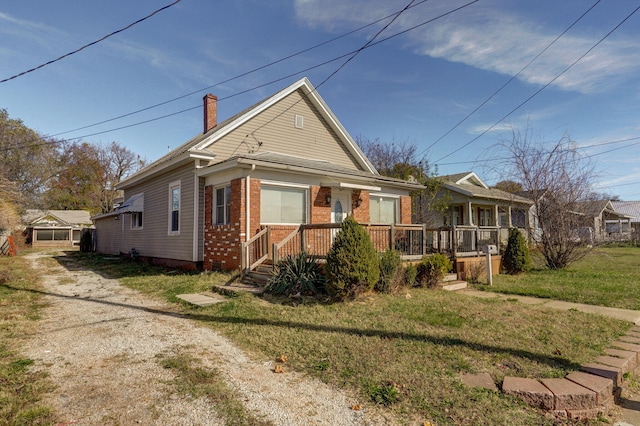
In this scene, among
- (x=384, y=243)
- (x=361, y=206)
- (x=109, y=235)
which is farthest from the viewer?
(x=109, y=235)

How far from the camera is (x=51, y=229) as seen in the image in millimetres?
36750

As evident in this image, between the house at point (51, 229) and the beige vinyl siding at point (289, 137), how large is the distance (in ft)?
103

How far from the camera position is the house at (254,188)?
10.4m

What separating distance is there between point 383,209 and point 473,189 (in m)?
10.5

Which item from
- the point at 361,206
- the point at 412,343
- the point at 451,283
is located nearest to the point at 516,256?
the point at 451,283

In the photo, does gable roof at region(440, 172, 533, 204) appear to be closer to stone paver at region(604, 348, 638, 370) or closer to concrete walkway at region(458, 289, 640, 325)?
concrete walkway at region(458, 289, 640, 325)

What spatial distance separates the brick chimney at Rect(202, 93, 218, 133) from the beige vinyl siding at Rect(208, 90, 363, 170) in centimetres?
319

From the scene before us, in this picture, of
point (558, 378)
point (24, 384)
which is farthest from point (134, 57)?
point (558, 378)

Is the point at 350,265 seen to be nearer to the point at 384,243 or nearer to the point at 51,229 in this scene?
the point at 384,243

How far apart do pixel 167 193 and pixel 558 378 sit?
13.5 m

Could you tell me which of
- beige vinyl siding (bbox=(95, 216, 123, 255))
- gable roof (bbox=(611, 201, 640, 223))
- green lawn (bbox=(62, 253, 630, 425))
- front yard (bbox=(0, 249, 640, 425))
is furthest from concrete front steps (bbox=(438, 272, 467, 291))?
gable roof (bbox=(611, 201, 640, 223))

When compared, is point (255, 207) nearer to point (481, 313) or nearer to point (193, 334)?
point (193, 334)

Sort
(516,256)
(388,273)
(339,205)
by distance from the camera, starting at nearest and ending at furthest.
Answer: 1. (388,273)
2. (516,256)
3. (339,205)

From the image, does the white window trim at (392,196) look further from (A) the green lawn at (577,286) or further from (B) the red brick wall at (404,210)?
(A) the green lawn at (577,286)
